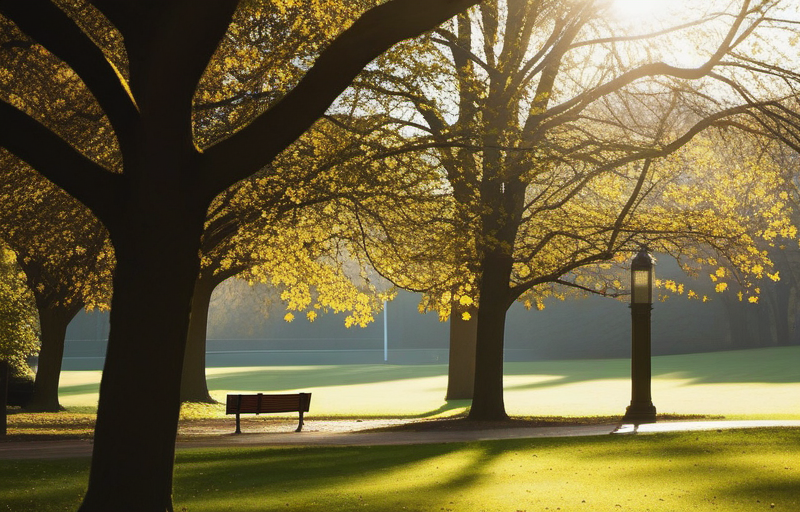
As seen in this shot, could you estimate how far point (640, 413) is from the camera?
1792 centimetres

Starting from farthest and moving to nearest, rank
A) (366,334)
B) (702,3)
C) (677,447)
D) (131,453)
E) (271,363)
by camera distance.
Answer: (366,334)
(271,363)
(702,3)
(677,447)
(131,453)

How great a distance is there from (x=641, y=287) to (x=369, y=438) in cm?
608

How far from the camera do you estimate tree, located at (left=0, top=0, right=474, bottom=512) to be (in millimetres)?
7418

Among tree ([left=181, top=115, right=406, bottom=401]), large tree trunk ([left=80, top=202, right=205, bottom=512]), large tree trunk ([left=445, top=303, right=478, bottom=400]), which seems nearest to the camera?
large tree trunk ([left=80, top=202, right=205, bottom=512])

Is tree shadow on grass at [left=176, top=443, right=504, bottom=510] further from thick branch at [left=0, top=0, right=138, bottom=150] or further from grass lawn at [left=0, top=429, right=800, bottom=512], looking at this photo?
thick branch at [left=0, top=0, right=138, bottom=150]

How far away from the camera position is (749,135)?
19016 millimetres

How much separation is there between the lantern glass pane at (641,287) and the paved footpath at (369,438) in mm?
2439

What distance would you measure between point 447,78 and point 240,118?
11.8 feet

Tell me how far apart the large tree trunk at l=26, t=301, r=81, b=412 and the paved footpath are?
460 inches

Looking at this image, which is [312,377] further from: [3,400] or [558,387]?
[3,400]

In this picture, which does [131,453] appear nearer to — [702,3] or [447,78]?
[447,78]

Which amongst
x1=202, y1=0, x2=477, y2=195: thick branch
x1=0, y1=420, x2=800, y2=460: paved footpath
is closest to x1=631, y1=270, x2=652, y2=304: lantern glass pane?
x1=0, y1=420, x2=800, y2=460: paved footpath

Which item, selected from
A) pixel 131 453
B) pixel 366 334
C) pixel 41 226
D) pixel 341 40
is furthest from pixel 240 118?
pixel 366 334

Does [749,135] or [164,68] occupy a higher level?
[749,135]
